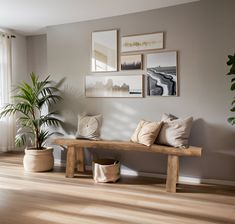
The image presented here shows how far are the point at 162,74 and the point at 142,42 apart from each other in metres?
0.54

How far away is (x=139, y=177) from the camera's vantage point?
3703mm

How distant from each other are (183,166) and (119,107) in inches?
47.8

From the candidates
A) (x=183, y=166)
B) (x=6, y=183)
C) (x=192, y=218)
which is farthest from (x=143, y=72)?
(x=6, y=183)

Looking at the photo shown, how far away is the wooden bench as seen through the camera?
3.05 metres

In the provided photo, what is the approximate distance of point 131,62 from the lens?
12.3 feet

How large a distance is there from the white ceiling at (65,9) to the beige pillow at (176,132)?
152cm

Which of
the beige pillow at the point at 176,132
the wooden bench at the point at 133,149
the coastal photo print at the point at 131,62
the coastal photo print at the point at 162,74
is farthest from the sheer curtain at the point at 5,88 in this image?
the beige pillow at the point at 176,132

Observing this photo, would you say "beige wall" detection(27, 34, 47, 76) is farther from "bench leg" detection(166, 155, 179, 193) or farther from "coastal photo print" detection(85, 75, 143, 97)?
"bench leg" detection(166, 155, 179, 193)

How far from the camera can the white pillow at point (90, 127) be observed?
3.71m

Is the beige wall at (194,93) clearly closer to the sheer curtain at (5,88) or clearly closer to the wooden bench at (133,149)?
the wooden bench at (133,149)

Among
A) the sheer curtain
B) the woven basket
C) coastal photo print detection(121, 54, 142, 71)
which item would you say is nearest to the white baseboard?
the woven basket

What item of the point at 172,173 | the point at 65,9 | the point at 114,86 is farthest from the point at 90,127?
the point at 65,9

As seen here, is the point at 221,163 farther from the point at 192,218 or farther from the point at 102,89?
the point at 102,89

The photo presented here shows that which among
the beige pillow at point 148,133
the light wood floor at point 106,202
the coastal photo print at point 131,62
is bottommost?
the light wood floor at point 106,202
